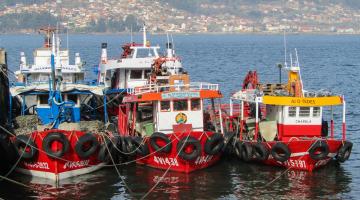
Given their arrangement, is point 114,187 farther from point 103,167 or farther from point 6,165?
point 6,165

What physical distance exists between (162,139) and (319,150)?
648cm

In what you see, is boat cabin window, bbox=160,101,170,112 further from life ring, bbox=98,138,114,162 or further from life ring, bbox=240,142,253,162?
life ring, bbox=240,142,253,162

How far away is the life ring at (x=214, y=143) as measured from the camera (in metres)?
33.0

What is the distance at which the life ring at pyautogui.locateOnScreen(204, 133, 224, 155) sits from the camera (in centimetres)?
3303

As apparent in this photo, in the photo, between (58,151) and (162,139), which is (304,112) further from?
(58,151)

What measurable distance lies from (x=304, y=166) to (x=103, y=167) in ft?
28.0

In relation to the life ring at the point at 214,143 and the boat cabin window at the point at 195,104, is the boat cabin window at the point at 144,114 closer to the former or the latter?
the boat cabin window at the point at 195,104

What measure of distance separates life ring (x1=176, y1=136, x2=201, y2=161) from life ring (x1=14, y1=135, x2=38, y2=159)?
18.8 ft

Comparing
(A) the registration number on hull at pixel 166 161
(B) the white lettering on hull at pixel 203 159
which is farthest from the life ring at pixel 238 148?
(A) the registration number on hull at pixel 166 161

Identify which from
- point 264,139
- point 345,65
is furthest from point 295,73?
point 345,65

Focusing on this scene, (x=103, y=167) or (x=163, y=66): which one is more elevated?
(x=163, y=66)

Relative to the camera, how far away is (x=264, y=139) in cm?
3484

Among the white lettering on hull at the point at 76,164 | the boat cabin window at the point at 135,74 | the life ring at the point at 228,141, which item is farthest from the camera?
the boat cabin window at the point at 135,74

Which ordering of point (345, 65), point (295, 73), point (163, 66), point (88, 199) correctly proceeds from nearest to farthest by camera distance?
point (88, 199), point (295, 73), point (163, 66), point (345, 65)
